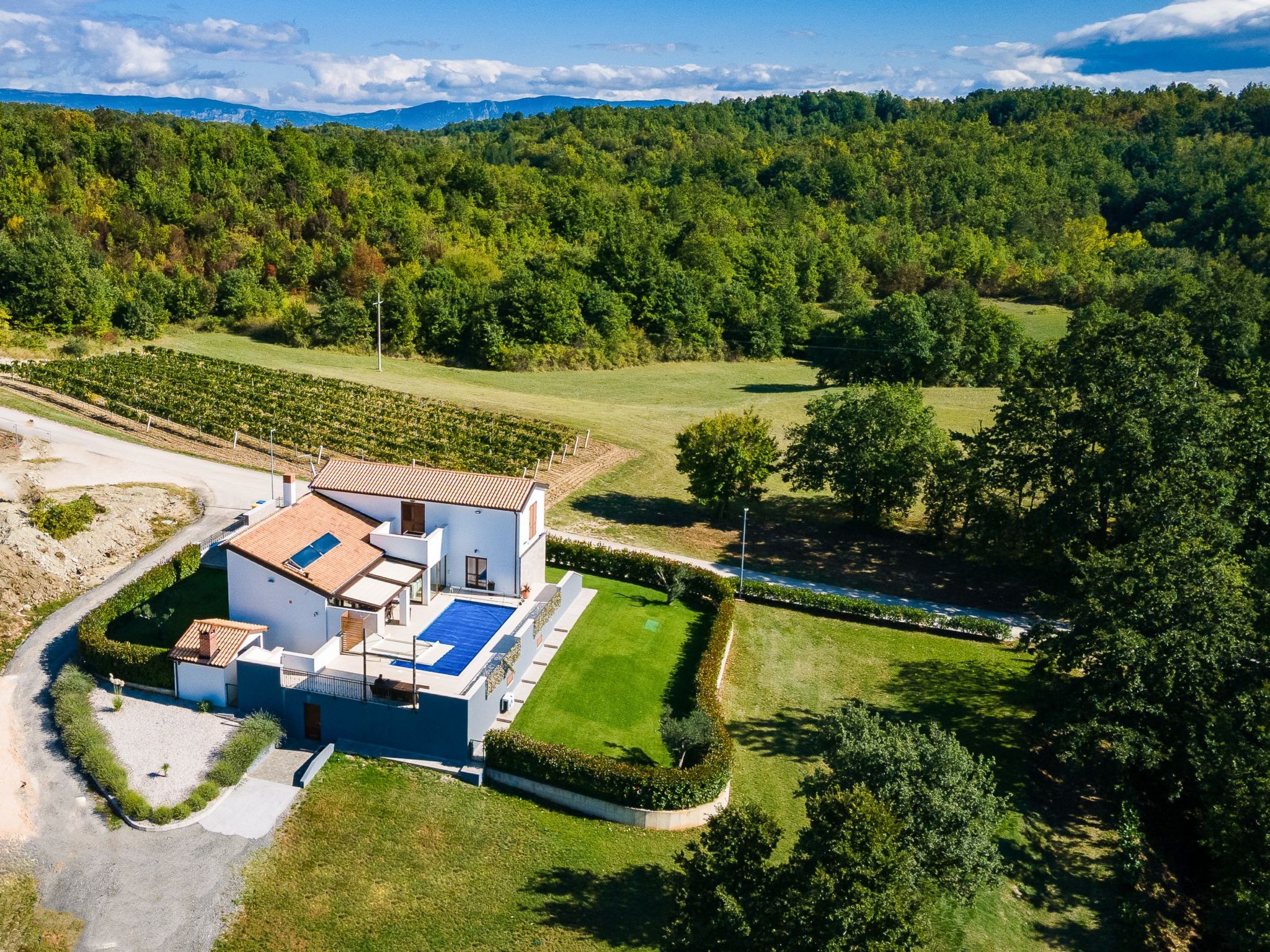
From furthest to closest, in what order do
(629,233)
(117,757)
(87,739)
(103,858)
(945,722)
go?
(629,233) → (945,722) → (87,739) → (117,757) → (103,858)

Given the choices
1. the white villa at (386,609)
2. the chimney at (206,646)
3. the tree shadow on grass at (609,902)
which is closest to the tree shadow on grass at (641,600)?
the white villa at (386,609)

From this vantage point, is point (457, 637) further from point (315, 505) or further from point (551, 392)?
point (551, 392)

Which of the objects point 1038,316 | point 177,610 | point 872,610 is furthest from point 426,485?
point 1038,316

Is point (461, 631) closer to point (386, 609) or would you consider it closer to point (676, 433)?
point (386, 609)

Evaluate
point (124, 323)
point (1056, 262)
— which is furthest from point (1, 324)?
point (1056, 262)

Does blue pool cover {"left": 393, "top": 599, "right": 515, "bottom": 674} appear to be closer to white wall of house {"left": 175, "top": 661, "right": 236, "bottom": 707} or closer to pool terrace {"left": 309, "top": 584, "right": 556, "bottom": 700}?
pool terrace {"left": 309, "top": 584, "right": 556, "bottom": 700}

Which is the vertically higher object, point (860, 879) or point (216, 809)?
point (860, 879)
